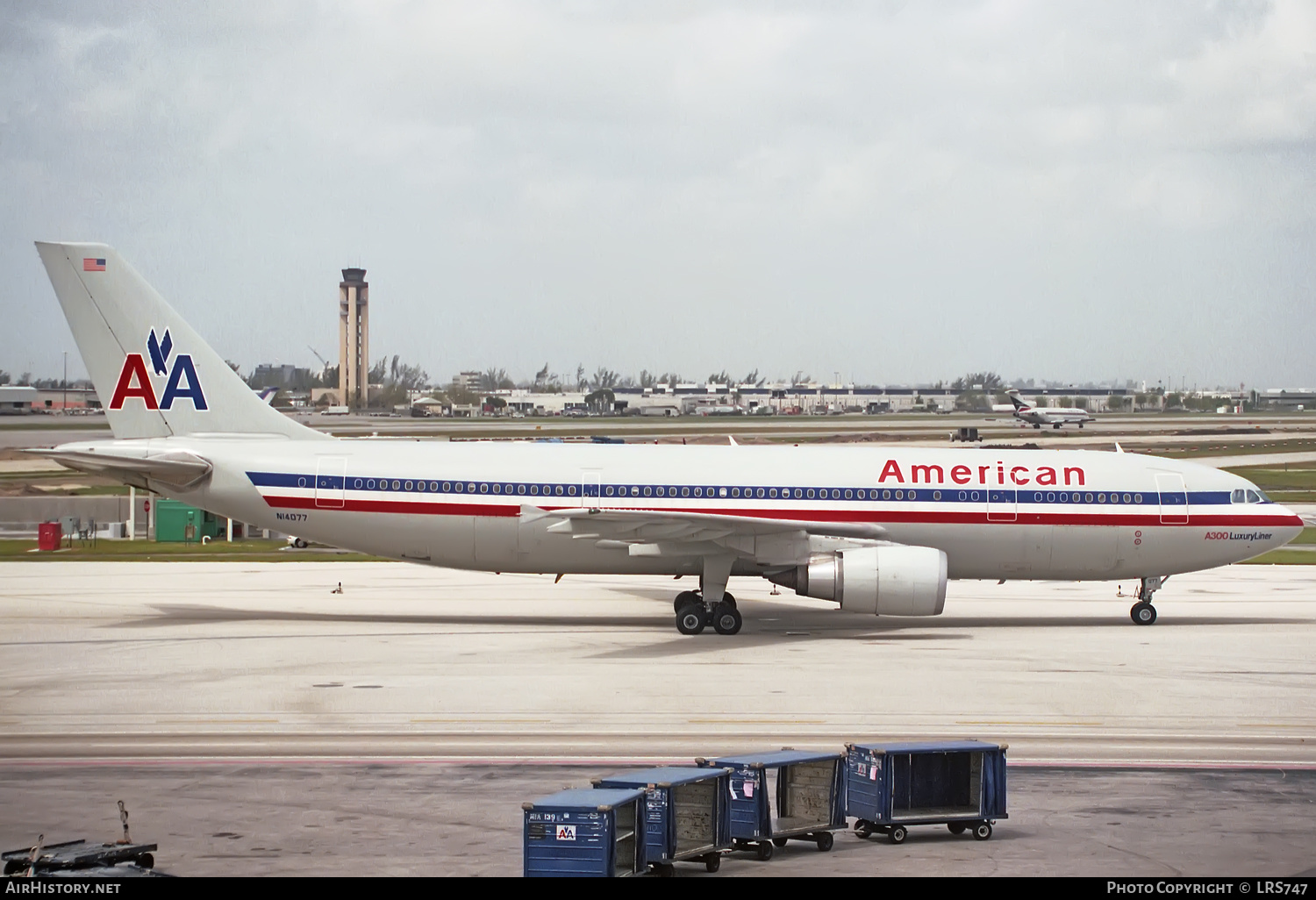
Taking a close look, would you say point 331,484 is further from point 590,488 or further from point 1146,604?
point 1146,604

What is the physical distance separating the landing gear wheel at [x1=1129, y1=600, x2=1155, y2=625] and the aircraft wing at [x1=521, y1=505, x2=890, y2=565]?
6.70 meters

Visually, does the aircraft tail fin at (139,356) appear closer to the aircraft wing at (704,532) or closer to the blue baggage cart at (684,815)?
the aircraft wing at (704,532)

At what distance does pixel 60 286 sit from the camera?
3195 centimetres

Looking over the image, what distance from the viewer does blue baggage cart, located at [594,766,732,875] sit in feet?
45.3

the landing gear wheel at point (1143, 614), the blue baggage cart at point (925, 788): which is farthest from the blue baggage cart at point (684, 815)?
the landing gear wheel at point (1143, 614)

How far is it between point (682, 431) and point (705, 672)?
93456 mm

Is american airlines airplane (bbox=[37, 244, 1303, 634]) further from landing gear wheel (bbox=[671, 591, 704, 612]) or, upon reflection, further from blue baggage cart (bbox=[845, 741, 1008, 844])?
blue baggage cart (bbox=[845, 741, 1008, 844])

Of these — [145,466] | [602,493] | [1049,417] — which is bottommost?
[602,493]

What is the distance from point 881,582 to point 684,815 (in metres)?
15.9

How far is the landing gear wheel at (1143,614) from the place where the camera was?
32.9 m

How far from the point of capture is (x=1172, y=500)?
33.0 meters

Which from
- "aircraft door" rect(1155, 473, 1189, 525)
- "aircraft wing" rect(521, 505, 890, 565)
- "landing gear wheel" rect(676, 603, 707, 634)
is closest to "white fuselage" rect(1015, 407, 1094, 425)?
"aircraft door" rect(1155, 473, 1189, 525)

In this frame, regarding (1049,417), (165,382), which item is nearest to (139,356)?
(165,382)
